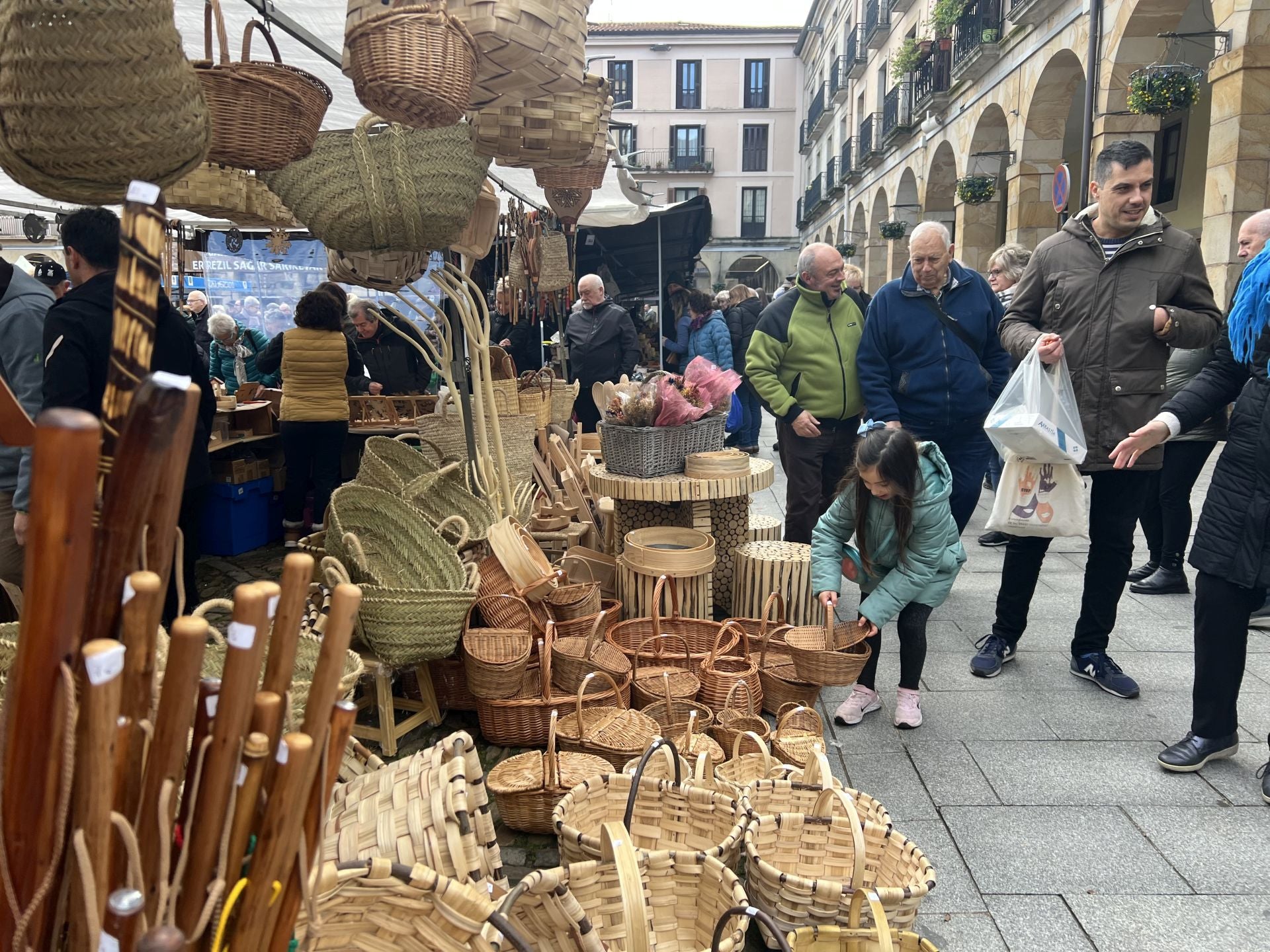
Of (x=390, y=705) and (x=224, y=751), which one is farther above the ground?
(x=224, y=751)

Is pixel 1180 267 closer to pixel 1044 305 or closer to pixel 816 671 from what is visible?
pixel 1044 305

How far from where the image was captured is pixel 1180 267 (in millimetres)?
3223

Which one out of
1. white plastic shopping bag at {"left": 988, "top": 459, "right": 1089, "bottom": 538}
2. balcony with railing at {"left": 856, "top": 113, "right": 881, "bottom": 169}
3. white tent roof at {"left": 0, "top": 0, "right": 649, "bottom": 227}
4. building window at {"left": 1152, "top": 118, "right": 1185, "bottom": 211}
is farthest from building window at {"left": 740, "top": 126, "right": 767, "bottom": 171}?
white plastic shopping bag at {"left": 988, "top": 459, "right": 1089, "bottom": 538}

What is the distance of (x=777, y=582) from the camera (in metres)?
4.01

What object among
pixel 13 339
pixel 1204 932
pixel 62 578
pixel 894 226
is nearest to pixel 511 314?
pixel 13 339

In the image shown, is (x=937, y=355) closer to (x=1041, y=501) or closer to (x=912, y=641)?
(x=1041, y=501)

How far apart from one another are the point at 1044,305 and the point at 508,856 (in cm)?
283

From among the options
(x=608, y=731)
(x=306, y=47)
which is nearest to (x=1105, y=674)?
(x=608, y=731)

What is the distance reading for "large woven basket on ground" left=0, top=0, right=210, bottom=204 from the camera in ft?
4.49

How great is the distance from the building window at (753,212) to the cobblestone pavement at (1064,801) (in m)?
41.6

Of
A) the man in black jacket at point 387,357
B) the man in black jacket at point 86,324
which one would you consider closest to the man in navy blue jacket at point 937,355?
the man in black jacket at point 86,324

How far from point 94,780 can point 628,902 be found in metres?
1.11

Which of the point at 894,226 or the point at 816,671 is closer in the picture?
the point at 816,671

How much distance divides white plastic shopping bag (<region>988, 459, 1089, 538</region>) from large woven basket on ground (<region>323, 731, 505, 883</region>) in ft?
7.49
